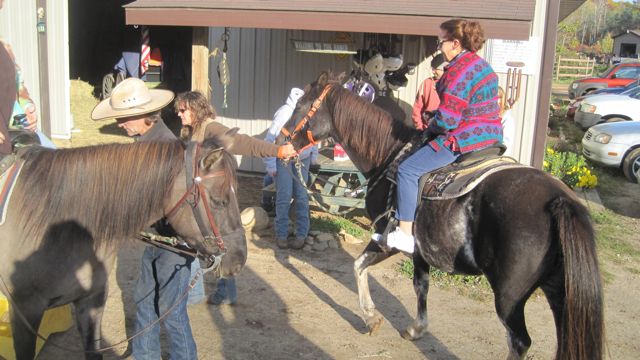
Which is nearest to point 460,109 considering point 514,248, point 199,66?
point 514,248

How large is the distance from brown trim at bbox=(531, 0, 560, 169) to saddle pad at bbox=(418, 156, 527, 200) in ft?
14.2

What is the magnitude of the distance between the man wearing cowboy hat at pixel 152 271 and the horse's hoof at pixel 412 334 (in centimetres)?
196

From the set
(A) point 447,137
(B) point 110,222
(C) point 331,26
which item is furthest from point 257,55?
(B) point 110,222

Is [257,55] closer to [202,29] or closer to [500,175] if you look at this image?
[202,29]

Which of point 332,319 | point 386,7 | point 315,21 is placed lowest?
point 332,319

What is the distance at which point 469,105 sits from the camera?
13.5 feet

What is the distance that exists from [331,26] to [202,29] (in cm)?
166

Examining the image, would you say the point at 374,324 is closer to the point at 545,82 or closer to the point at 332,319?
the point at 332,319

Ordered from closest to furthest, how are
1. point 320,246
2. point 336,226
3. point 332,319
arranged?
point 332,319 → point 320,246 → point 336,226

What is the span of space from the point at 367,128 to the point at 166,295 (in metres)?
2.29

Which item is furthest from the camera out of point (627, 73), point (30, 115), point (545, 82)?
point (627, 73)

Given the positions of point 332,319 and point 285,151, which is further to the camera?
point 332,319

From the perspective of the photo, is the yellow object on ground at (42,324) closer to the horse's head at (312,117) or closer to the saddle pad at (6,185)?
the saddle pad at (6,185)

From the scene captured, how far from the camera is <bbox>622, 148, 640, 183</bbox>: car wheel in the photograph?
11.3 m
